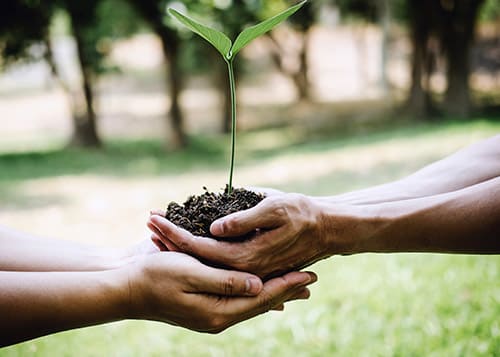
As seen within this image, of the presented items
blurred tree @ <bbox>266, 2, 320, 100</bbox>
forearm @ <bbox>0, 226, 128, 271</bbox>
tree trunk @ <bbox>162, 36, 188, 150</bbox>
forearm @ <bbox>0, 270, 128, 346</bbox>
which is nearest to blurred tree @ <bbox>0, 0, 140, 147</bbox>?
tree trunk @ <bbox>162, 36, 188, 150</bbox>

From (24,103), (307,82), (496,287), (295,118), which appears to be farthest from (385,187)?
(24,103)

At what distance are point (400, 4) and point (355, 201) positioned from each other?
19.1 metres

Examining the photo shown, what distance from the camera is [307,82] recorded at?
23.2 meters

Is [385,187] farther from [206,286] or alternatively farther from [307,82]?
[307,82]

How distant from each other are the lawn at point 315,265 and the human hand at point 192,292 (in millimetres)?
1337

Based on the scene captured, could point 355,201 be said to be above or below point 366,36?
below

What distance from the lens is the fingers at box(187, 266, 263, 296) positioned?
1.81 meters

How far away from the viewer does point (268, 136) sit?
1775 centimetres

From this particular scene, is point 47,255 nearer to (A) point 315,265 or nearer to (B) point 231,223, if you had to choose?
(B) point 231,223

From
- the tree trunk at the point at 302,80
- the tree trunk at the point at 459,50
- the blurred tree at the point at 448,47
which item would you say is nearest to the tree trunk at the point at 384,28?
the blurred tree at the point at 448,47

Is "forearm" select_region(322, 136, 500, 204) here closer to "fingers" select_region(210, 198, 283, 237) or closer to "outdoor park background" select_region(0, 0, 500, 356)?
"fingers" select_region(210, 198, 283, 237)

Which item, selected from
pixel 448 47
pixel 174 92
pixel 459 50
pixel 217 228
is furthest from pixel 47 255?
pixel 448 47

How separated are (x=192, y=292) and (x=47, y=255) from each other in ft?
2.59

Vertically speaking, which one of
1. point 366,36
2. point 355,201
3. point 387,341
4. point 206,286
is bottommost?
point 387,341
